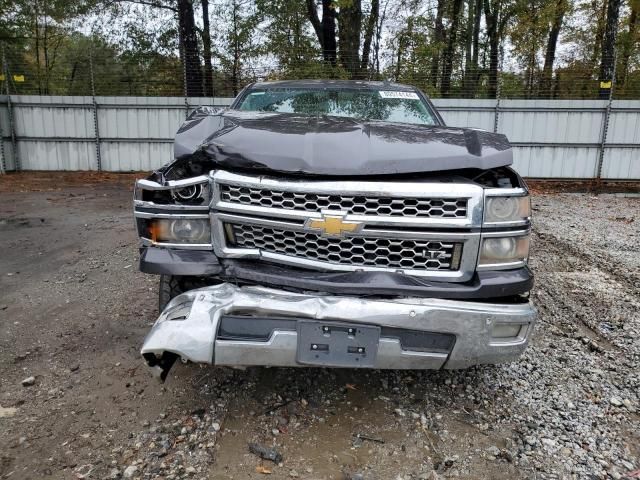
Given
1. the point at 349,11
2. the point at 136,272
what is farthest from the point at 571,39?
the point at 136,272

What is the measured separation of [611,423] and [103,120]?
13277mm

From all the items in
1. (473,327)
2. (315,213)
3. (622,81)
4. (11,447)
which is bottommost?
(11,447)

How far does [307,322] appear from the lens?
6.79 feet

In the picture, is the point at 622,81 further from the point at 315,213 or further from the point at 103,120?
the point at 315,213

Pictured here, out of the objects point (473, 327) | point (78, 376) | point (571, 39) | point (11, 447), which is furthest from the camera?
point (571, 39)

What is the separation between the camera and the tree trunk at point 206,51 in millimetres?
13815

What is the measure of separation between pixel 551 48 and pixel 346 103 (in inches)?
716

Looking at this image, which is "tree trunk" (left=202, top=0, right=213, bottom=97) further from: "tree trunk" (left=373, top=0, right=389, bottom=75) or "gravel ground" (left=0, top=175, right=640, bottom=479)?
"gravel ground" (left=0, top=175, right=640, bottom=479)

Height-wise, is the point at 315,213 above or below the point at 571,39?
below

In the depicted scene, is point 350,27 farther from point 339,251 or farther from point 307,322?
point 307,322

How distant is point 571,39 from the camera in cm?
2012

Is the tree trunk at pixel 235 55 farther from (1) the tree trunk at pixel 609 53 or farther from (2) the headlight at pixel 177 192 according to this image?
(2) the headlight at pixel 177 192

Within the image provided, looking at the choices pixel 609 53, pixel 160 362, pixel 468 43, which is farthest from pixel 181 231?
pixel 468 43

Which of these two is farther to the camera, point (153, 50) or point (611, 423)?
point (153, 50)
